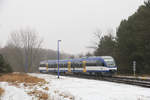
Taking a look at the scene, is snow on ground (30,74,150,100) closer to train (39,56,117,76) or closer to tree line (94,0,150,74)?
train (39,56,117,76)

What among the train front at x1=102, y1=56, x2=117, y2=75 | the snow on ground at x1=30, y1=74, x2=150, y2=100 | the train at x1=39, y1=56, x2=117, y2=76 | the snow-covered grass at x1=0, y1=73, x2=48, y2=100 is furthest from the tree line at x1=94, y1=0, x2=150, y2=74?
the snow-covered grass at x1=0, y1=73, x2=48, y2=100

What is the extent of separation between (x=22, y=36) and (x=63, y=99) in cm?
6095

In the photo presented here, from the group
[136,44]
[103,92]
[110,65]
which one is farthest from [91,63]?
[103,92]

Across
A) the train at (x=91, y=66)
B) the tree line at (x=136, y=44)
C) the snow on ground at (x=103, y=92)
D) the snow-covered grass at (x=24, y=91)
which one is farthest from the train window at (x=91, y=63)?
the snow on ground at (x=103, y=92)

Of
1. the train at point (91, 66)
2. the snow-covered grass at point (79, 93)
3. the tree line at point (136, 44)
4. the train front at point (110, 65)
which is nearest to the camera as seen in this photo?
the snow-covered grass at point (79, 93)

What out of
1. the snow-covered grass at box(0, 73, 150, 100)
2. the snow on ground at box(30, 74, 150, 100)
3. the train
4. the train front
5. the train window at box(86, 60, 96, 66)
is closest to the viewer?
the snow on ground at box(30, 74, 150, 100)

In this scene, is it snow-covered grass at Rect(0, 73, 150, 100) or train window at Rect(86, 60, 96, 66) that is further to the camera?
train window at Rect(86, 60, 96, 66)

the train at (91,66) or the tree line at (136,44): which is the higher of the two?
the tree line at (136,44)

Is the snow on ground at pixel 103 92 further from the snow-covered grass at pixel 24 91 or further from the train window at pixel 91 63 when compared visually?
the train window at pixel 91 63

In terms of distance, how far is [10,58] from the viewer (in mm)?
70688

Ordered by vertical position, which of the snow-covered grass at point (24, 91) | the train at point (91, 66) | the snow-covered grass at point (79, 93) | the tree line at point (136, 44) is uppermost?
the tree line at point (136, 44)

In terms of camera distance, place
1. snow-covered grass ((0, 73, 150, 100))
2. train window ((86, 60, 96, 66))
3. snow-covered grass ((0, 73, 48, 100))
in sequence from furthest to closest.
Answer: train window ((86, 60, 96, 66)) < snow-covered grass ((0, 73, 48, 100)) < snow-covered grass ((0, 73, 150, 100))

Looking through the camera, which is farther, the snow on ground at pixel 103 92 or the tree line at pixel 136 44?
the tree line at pixel 136 44

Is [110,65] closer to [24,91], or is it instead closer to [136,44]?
[136,44]
